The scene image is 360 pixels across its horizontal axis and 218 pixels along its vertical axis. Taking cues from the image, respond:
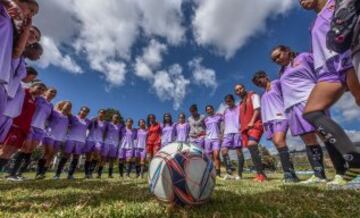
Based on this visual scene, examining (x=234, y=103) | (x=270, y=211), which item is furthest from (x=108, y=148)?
(x=270, y=211)

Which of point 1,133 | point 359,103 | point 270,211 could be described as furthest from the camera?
point 1,133

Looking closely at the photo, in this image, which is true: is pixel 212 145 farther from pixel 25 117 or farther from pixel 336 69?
pixel 336 69

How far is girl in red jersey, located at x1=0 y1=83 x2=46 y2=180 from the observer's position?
6424mm

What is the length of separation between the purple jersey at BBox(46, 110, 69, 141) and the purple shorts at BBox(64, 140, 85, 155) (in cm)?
44

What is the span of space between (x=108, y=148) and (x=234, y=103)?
23.5ft

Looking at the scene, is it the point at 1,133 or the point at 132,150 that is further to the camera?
the point at 132,150

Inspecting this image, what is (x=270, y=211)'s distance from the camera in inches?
116

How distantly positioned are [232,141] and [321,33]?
28.3 feet

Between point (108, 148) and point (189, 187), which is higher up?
point (108, 148)

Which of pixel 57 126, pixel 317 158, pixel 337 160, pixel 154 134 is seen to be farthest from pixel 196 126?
pixel 337 160

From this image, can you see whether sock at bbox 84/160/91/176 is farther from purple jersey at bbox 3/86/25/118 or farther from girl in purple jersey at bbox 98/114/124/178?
purple jersey at bbox 3/86/25/118

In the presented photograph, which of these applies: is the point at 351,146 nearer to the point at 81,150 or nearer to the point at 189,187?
the point at 189,187

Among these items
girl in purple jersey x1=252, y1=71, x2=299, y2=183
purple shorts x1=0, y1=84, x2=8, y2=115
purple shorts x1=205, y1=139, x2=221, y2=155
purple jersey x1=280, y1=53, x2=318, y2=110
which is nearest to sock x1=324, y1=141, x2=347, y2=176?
purple jersey x1=280, y1=53, x2=318, y2=110

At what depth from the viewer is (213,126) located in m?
14.7
